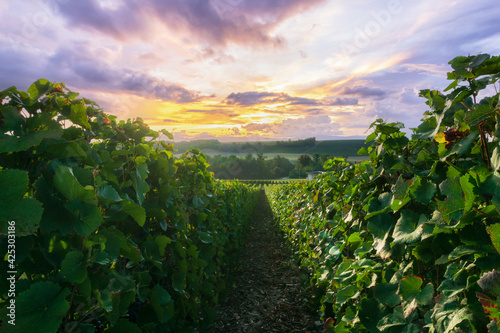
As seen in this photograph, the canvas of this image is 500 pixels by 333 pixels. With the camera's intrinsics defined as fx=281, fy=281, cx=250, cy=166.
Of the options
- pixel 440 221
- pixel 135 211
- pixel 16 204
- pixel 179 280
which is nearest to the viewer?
pixel 16 204

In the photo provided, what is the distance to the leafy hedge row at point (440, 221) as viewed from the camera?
115 cm

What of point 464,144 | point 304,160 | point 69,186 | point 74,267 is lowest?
point 304,160

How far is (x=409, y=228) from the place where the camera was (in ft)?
4.98

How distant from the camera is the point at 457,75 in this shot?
1471 millimetres

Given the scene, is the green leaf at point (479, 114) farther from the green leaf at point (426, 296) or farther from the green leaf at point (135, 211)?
the green leaf at point (135, 211)

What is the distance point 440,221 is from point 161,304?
2.00 metres

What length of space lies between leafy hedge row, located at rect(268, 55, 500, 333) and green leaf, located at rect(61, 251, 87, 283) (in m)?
1.52

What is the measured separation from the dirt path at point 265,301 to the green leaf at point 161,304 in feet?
8.48

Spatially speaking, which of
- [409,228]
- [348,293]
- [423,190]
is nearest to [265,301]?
[348,293]

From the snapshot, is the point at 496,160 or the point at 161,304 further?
the point at 161,304

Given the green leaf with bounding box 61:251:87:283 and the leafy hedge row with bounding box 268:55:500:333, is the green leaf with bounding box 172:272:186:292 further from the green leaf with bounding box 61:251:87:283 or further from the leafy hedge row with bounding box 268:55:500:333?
the green leaf with bounding box 61:251:87:283

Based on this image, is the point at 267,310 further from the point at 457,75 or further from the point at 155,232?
the point at 457,75

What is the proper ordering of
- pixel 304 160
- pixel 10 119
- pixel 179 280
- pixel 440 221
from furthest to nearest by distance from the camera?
pixel 304 160
pixel 179 280
pixel 440 221
pixel 10 119

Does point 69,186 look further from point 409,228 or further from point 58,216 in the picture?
point 409,228
